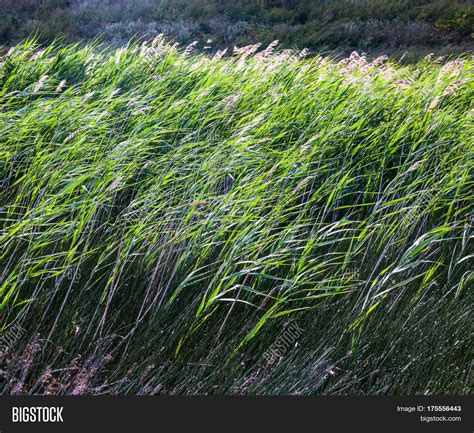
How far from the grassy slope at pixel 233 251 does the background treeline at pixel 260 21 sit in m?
9.79

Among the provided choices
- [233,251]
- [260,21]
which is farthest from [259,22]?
[233,251]

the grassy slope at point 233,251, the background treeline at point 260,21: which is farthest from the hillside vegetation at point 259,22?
the grassy slope at point 233,251

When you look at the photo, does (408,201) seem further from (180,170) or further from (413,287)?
(180,170)

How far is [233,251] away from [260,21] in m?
13.3

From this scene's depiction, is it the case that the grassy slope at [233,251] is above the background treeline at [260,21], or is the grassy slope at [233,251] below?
above

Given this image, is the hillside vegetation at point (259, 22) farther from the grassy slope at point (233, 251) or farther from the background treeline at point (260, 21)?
the grassy slope at point (233, 251)

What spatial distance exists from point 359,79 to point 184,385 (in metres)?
3.19

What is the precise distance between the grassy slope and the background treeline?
979 cm

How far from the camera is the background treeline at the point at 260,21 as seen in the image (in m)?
13.9

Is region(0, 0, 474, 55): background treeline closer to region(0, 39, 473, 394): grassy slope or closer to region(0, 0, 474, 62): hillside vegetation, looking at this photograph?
region(0, 0, 474, 62): hillside vegetation

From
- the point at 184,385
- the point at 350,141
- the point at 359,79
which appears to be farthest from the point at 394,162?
the point at 184,385

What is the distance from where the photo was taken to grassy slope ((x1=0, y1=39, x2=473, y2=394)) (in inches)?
100

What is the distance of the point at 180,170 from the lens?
367cm

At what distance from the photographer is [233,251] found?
2.86 m
